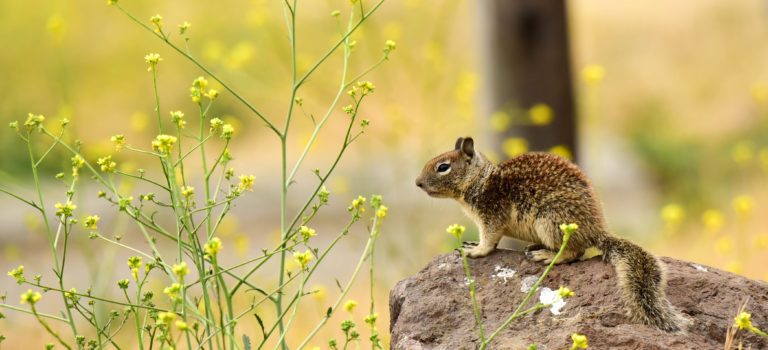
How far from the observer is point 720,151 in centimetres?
1191

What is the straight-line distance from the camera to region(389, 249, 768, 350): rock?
10.6 feet

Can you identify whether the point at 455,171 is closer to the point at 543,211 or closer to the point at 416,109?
the point at 543,211

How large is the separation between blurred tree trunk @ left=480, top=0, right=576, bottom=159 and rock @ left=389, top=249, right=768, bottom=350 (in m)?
3.34

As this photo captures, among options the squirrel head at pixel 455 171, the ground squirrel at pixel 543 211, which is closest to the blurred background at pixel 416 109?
the squirrel head at pixel 455 171

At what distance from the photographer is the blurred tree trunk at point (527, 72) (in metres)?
→ 7.11

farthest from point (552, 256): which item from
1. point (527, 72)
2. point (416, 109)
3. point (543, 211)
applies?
point (416, 109)

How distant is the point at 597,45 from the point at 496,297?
13.4m

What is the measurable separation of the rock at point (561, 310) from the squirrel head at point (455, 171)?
44 centimetres

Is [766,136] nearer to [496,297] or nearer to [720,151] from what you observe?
[720,151]

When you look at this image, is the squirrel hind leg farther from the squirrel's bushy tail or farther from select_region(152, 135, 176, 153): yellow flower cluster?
select_region(152, 135, 176, 153): yellow flower cluster

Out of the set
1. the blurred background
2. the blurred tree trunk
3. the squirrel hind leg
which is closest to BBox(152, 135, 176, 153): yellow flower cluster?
the squirrel hind leg

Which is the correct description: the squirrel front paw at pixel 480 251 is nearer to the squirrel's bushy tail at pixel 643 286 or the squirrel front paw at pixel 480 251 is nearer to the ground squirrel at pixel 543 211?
the ground squirrel at pixel 543 211

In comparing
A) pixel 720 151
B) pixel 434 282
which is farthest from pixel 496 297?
pixel 720 151

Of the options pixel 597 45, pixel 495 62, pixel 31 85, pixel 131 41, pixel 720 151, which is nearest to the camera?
pixel 495 62
